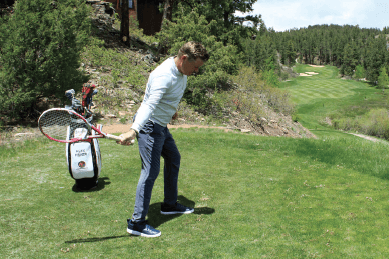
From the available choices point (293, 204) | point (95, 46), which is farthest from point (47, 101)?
point (293, 204)

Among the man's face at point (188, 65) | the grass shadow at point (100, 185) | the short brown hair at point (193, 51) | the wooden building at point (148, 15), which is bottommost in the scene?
the grass shadow at point (100, 185)

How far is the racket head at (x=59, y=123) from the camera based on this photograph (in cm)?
412

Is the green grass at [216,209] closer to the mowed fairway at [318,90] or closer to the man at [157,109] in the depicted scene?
the man at [157,109]

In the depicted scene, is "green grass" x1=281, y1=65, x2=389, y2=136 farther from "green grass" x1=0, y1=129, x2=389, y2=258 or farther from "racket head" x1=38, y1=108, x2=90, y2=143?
"racket head" x1=38, y1=108, x2=90, y2=143

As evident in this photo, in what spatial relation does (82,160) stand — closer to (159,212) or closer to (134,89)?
(159,212)

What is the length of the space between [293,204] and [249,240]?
142 centimetres

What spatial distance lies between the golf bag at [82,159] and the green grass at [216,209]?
0.90ft

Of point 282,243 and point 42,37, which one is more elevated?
point 42,37

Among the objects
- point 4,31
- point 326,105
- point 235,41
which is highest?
point 235,41

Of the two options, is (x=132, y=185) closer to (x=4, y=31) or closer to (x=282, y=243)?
(x=282, y=243)

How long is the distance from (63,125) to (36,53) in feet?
28.7

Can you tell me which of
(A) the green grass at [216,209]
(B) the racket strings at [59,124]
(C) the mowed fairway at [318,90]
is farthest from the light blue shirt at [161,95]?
(C) the mowed fairway at [318,90]

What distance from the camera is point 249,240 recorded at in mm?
3945

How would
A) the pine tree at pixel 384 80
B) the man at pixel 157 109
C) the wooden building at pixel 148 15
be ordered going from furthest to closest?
the pine tree at pixel 384 80
the wooden building at pixel 148 15
the man at pixel 157 109
